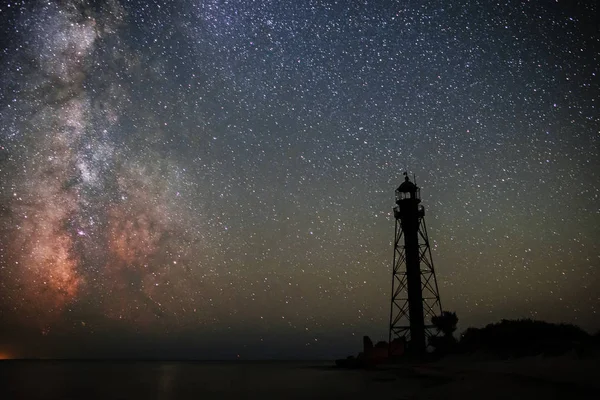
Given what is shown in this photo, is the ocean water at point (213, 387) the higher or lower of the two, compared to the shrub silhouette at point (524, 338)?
lower

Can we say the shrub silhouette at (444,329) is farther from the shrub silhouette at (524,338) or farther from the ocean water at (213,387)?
the ocean water at (213,387)

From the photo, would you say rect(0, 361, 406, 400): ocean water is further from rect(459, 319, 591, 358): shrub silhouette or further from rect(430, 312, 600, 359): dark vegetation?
rect(459, 319, 591, 358): shrub silhouette

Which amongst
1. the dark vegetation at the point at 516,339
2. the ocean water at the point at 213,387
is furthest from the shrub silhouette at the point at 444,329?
the ocean water at the point at 213,387

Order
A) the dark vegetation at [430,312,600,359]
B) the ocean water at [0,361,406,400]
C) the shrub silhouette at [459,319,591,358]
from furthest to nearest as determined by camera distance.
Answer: the ocean water at [0,361,406,400]
the shrub silhouette at [459,319,591,358]
the dark vegetation at [430,312,600,359]

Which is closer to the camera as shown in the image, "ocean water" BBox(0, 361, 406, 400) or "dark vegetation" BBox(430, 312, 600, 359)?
"dark vegetation" BBox(430, 312, 600, 359)

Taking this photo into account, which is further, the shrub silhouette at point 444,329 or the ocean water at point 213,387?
the shrub silhouette at point 444,329

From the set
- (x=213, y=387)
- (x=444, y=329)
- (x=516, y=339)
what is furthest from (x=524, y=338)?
(x=213, y=387)

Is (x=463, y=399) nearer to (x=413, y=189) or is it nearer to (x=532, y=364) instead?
(x=532, y=364)

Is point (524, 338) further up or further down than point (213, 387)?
further up

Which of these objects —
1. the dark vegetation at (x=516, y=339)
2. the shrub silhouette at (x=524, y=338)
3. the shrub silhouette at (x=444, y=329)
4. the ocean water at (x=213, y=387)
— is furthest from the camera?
the shrub silhouette at (x=444, y=329)

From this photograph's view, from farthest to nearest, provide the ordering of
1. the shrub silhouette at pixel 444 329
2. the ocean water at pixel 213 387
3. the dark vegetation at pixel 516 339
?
the shrub silhouette at pixel 444 329, the ocean water at pixel 213 387, the dark vegetation at pixel 516 339

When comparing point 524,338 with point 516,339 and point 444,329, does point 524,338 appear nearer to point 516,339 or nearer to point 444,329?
point 516,339

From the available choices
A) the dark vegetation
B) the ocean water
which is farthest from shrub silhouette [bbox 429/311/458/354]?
the ocean water

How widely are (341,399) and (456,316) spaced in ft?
53.6
